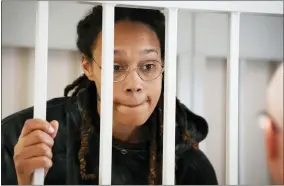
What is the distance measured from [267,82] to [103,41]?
21.5 inches

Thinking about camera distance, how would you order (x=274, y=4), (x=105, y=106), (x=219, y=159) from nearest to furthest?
(x=105, y=106) → (x=274, y=4) → (x=219, y=159)

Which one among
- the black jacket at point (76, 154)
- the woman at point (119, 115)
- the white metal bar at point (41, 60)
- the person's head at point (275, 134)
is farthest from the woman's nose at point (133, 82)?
the person's head at point (275, 134)

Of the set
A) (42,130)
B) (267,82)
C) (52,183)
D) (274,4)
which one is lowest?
(52,183)

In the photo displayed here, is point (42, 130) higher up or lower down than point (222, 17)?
lower down

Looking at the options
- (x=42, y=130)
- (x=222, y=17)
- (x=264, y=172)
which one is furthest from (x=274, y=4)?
(x=42, y=130)

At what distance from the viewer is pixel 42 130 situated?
1.16 meters

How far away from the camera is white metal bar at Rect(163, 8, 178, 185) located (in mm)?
1183

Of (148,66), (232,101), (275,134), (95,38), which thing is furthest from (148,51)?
(275,134)

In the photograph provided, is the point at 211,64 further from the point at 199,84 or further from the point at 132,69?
the point at 132,69

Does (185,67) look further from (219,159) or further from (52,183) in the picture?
(52,183)

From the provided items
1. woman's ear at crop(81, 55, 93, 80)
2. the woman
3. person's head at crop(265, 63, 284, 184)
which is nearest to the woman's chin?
the woman

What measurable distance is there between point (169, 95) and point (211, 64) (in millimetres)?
356

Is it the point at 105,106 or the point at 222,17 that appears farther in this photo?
the point at 222,17

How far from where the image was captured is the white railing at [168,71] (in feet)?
3.68
